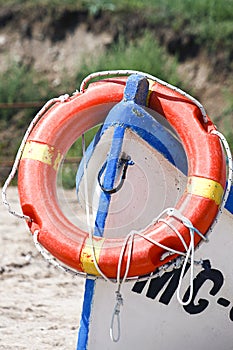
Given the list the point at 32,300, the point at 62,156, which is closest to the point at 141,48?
the point at 32,300

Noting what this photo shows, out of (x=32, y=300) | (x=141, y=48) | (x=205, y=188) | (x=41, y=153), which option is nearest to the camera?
(x=205, y=188)

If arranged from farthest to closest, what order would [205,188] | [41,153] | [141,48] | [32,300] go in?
1. [141,48]
2. [32,300]
3. [41,153]
4. [205,188]

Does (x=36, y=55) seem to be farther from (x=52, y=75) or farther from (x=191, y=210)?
(x=191, y=210)

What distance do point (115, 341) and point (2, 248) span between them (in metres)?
2.83

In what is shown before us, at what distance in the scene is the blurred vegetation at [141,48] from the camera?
444 inches

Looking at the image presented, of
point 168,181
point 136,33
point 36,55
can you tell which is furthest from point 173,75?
point 168,181

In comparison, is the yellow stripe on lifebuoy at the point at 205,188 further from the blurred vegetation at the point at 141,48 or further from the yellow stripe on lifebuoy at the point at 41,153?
the blurred vegetation at the point at 141,48

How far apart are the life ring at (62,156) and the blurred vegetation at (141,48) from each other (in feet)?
23.1

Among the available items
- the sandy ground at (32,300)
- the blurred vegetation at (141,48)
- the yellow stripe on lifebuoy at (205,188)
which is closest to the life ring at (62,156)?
the yellow stripe on lifebuoy at (205,188)

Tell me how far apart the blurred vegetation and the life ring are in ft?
23.1

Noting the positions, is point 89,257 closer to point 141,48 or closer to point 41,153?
point 41,153

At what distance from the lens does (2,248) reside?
644 cm

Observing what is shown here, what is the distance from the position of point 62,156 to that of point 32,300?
5.95ft

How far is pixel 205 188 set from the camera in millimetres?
3396
